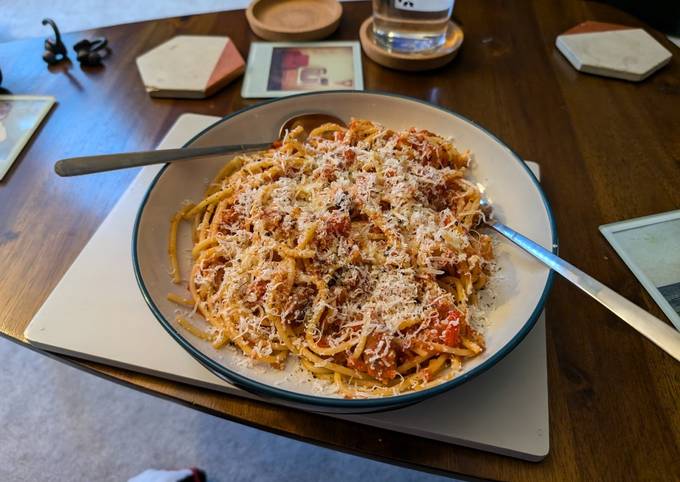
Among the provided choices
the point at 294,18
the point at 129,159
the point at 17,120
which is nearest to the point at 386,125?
the point at 129,159

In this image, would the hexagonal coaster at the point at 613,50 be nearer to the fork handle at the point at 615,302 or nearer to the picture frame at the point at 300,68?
the picture frame at the point at 300,68

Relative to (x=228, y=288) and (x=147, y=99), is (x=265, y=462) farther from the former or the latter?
(x=147, y=99)

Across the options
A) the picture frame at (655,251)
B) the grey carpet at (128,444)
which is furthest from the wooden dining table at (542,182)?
the grey carpet at (128,444)

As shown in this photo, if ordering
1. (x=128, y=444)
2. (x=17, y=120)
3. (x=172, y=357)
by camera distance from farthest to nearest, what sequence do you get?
(x=128, y=444) < (x=17, y=120) < (x=172, y=357)

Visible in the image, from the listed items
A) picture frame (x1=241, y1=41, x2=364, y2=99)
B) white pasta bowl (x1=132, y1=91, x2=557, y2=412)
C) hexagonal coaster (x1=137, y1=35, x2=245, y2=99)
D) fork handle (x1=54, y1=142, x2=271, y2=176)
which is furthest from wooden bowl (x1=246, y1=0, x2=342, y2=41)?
fork handle (x1=54, y1=142, x2=271, y2=176)

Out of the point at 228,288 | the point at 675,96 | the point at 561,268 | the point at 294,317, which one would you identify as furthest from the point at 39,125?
the point at 675,96

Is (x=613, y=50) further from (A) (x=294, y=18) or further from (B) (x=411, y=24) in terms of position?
(A) (x=294, y=18)

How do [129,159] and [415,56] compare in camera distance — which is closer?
[129,159]
